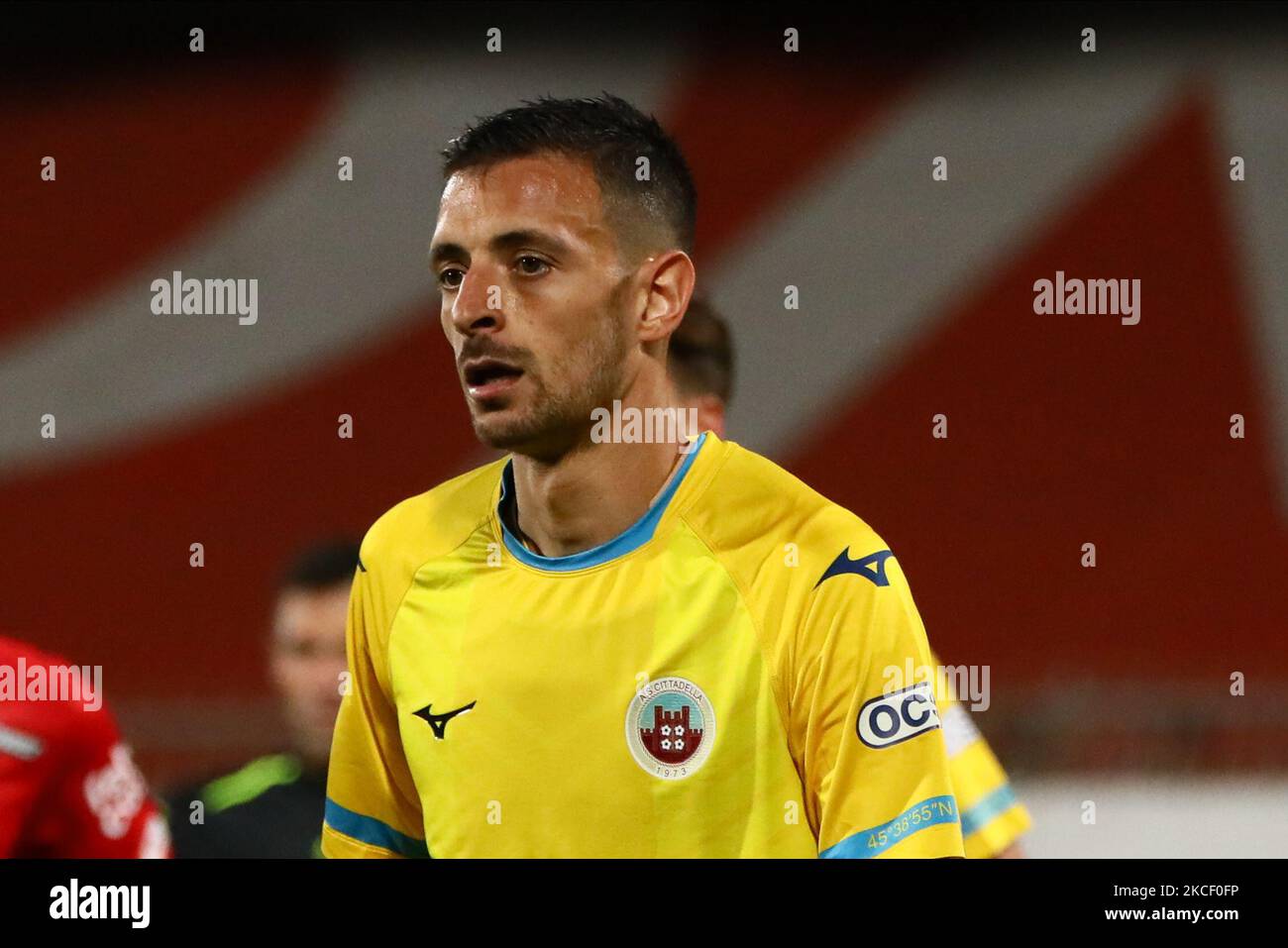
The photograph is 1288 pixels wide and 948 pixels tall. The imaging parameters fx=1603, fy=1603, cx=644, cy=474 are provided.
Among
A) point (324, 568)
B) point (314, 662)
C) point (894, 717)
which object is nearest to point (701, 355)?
point (324, 568)

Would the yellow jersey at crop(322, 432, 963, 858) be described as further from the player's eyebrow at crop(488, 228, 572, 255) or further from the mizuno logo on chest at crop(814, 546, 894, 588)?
the player's eyebrow at crop(488, 228, 572, 255)

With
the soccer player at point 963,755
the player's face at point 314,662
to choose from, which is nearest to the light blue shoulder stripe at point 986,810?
the soccer player at point 963,755

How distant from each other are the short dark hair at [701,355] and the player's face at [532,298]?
1090mm

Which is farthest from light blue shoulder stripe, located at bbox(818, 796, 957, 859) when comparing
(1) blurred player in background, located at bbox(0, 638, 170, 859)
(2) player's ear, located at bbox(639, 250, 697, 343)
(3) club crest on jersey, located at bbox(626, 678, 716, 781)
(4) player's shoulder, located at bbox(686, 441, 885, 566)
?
(1) blurred player in background, located at bbox(0, 638, 170, 859)

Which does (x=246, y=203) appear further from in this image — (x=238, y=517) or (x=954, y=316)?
(x=954, y=316)

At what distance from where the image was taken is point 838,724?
81.0 inches

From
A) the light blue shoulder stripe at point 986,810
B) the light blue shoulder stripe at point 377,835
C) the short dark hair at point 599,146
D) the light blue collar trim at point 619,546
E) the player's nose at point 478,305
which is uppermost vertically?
the short dark hair at point 599,146

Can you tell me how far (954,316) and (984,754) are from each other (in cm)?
297

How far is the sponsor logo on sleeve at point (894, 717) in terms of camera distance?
2045 millimetres

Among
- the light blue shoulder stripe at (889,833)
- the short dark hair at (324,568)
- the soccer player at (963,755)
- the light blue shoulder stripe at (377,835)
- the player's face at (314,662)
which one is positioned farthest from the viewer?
the short dark hair at (324,568)

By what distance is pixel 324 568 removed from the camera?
11.5ft

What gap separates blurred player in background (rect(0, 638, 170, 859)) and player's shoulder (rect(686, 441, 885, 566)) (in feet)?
3.33

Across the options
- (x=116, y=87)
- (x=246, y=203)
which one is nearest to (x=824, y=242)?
(x=246, y=203)

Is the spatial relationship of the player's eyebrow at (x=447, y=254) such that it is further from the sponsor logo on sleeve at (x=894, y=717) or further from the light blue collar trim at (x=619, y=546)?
the sponsor logo on sleeve at (x=894, y=717)
